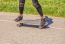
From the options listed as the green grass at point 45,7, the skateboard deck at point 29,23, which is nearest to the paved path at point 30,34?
the skateboard deck at point 29,23

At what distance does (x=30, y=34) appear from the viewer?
6.81m

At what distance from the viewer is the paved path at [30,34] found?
6.36m

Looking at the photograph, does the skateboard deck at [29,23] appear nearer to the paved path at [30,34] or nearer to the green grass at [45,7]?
A: the paved path at [30,34]

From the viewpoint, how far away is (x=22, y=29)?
7.16 m

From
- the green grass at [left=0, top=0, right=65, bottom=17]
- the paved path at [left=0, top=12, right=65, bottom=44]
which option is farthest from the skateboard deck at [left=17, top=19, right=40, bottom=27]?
the green grass at [left=0, top=0, right=65, bottom=17]

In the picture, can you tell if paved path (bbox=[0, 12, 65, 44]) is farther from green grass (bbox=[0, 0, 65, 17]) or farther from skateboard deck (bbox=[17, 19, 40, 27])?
green grass (bbox=[0, 0, 65, 17])

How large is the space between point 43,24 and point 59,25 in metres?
0.60

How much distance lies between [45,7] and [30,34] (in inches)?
101

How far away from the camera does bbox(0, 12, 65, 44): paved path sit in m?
6.36

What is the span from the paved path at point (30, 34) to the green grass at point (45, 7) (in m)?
0.81

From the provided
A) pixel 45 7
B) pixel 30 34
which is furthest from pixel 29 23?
pixel 45 7

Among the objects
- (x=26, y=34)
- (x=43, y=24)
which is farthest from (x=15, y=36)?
(x=43, y=24)

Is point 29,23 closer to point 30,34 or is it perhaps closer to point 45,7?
point 30,34

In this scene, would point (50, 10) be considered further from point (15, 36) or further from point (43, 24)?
point (15, 36)
